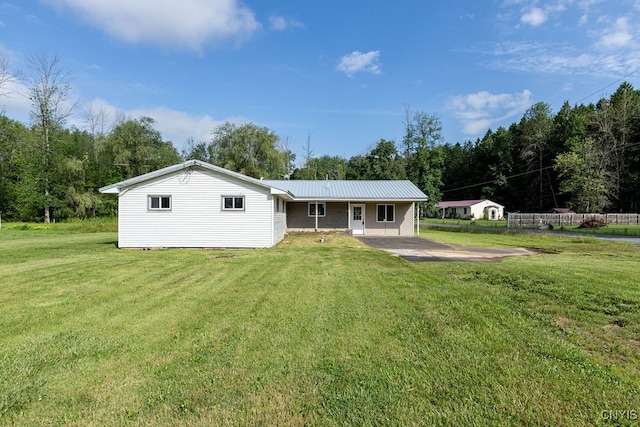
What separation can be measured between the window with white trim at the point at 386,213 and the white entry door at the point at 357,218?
1192 mm

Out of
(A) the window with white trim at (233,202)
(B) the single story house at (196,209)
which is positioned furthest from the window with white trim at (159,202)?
(A) the window with white trim at (233,202)

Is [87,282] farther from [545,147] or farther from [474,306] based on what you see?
[545,147]

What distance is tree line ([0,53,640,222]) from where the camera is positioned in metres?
33.5

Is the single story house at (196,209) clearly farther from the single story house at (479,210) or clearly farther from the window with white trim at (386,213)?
the single story house at (479,210)

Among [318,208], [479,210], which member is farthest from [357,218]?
[479,210]

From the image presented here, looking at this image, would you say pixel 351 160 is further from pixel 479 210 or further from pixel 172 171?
pixel 172 171

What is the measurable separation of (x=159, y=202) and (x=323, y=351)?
42.0ft

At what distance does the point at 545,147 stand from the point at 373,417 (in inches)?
2435

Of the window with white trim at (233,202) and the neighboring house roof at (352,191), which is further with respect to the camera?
the neighboring house roof at (352,191)

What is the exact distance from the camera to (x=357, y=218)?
71.6 ft

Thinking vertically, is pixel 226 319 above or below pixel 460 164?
below

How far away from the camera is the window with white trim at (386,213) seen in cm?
2177

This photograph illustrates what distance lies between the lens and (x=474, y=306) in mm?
5207

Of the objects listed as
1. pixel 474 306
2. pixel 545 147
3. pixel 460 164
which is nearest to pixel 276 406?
pixel 474 306
